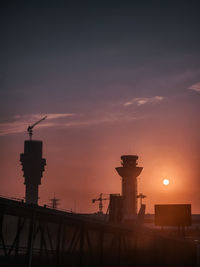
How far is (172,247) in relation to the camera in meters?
77.4

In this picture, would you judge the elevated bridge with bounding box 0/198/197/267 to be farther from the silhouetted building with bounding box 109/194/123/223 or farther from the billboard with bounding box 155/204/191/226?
the billboard with bounding box 155/204/191/226

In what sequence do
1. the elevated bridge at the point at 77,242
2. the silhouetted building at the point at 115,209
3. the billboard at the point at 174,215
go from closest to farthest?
1. the elevated bridge at the point at 77,242
2. the silhouetted building at the point at 115,209
3. the billboard at the point at 174,215

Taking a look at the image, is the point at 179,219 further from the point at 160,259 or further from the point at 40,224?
→ the point at 40,224

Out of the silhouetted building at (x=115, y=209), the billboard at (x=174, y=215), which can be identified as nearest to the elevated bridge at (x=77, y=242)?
the silhouetted building at (x=115, y=209)

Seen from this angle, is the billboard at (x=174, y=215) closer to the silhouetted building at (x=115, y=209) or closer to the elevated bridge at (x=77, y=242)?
the elevated bridge at (x=77, y=242)

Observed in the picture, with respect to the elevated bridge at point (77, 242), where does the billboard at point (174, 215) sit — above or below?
above

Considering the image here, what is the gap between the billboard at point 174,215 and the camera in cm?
13138

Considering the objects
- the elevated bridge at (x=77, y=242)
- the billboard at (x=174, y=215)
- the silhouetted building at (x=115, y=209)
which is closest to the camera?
the elevated bridge at (x=77, y=242)

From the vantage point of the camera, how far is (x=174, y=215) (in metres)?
133

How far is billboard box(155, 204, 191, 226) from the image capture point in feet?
431

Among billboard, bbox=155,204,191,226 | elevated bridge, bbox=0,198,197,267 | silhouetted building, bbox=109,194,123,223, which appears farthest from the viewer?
billboard, bbox=155,204,191,226

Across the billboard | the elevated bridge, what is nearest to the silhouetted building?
the elevated bridge

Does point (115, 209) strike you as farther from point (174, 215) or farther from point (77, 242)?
point (174, 215)

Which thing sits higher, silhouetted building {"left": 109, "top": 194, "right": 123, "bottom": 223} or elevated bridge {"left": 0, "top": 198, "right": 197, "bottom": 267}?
silhouetted building {"left": 109, "top": 194, "right": 123, "bottom": 223}
